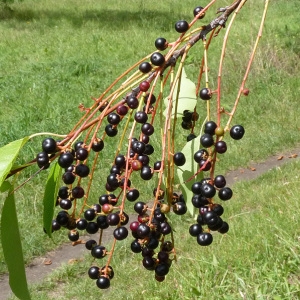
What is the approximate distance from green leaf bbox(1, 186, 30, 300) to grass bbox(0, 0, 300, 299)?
2.10m

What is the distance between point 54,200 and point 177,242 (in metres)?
3.37

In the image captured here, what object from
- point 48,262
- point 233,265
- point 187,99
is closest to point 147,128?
point 187,99

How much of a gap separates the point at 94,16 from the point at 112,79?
211 inches

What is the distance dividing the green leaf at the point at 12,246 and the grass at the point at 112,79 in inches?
82.8

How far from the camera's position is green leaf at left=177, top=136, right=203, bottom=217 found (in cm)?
77

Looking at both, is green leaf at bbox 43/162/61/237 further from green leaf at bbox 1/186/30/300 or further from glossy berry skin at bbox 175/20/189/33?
glossy berry skin at bbox 175/20/189/33

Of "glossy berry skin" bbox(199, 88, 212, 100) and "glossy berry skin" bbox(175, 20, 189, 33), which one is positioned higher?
"glossy berry skin" bbox(175, 20, 189, 33)

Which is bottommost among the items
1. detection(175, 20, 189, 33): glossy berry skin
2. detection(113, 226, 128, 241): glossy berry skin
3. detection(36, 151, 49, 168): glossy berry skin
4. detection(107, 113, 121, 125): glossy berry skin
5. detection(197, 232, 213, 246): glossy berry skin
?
detection(197, 232, 213, 246): glossy berry skin

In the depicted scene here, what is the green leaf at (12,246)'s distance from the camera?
70 cm

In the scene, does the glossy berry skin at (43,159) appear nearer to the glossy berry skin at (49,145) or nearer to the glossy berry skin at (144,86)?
the glossy berry skin at (49,145)

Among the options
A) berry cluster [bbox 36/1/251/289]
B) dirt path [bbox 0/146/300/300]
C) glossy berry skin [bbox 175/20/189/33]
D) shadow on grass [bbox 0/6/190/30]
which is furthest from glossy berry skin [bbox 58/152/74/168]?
shadow on grass [bbox 0/6/190/30]

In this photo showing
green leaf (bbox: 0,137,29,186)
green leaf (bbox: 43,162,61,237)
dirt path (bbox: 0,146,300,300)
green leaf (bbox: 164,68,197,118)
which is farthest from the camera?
dirt path (bbox: 0,146,300,300)

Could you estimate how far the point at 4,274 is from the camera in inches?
157

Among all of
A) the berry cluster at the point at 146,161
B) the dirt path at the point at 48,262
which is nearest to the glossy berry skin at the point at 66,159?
the berry cluster at the point at 146,161
